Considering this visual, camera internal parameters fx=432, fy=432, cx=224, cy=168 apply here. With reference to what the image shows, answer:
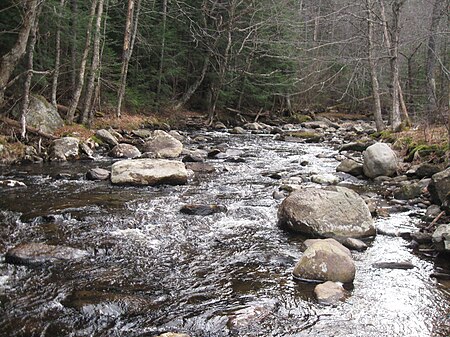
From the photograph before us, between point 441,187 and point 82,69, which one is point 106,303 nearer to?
point 441,187

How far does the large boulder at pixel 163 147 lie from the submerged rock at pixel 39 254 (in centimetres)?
758

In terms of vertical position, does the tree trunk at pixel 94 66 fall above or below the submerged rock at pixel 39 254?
above

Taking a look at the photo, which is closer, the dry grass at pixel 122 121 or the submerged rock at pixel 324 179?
the submerged rock at pixel 324 179

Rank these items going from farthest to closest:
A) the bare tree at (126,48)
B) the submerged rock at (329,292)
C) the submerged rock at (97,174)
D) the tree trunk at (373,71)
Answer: the bare tree at (126,48) → the tree trunk at (373,71) → the submerged rock at (97,174) → the submerged rock at (329,292)

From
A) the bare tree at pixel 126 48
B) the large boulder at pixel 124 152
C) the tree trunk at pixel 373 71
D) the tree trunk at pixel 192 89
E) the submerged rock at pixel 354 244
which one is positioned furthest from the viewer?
the tree trunk at pixel 192 89

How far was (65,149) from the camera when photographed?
12.5 m

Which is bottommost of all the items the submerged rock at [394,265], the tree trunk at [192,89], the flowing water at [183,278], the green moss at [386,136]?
the flowing water at [183,278]

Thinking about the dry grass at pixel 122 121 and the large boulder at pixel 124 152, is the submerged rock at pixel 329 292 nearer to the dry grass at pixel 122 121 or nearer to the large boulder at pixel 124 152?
the large boulder at pixel 124 152

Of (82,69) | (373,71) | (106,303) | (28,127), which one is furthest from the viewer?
(373,71)

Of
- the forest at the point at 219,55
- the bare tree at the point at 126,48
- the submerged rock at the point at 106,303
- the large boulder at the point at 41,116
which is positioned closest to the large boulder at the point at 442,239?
the submerged rock at the point at 106,303

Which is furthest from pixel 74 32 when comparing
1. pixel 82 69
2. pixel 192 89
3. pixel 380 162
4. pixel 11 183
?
pixel 380 162

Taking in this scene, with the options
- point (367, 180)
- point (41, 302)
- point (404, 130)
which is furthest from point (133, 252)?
point (404, 130)

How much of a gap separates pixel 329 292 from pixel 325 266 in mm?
414

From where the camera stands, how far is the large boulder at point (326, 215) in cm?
654
